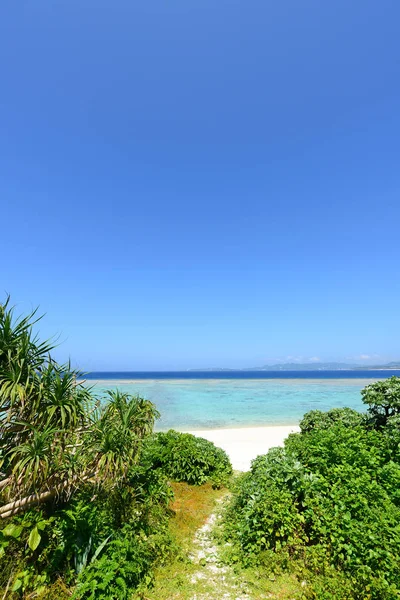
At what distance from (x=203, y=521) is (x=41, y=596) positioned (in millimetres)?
3780

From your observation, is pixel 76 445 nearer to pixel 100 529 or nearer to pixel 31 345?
pixel 100 529

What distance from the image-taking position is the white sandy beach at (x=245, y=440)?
12012mm

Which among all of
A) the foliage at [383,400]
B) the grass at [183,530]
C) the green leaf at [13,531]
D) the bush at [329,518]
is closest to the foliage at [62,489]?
the green leaf at [13,531]

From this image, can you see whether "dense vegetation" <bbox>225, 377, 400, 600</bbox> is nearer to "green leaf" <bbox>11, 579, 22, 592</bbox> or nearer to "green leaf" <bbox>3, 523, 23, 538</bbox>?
"green leaf" <bbox>11, 579, 22, 592</bbox>

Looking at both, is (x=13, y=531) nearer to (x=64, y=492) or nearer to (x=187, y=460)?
(x=64, y=492)

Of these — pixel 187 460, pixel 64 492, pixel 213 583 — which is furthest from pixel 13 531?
pixel 187 460

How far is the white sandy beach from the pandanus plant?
6.99m

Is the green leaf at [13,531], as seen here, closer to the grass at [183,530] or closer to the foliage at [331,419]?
the grass at [183,530]

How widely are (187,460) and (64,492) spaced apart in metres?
4.53

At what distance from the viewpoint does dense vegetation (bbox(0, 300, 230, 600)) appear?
13.5 ft

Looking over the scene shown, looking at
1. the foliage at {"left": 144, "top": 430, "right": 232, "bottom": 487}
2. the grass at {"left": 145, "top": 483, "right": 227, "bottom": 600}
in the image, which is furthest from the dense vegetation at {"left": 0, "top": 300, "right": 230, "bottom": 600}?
the foliage at {"left": 144, "top": 430, "right": 232, "bottom": 487}

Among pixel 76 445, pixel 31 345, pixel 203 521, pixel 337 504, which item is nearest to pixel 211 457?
pixel 203 521

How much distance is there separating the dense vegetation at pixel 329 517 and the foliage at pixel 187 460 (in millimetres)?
1876

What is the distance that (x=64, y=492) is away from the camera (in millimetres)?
5102
